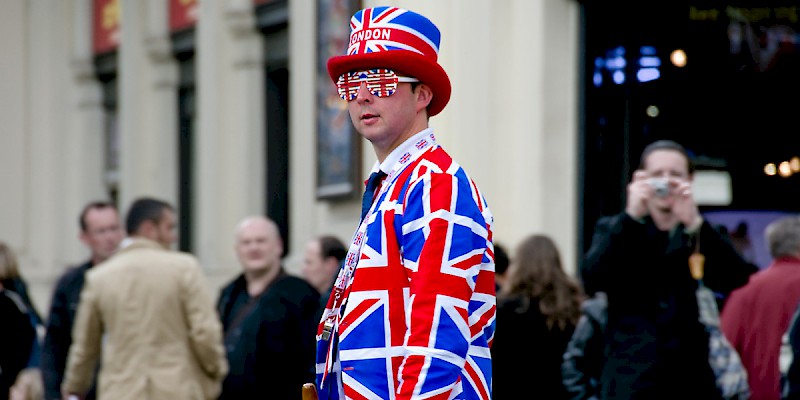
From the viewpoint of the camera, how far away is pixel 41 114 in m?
21.4

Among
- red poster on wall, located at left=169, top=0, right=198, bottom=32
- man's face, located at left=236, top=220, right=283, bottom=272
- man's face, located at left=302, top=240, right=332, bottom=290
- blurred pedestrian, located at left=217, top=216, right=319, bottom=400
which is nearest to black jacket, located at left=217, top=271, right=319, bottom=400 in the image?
blurred pedestrian, located at left=217, top=216, right=319, bottom=400

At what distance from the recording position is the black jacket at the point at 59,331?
9391 mm

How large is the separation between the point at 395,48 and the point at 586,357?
3456mm

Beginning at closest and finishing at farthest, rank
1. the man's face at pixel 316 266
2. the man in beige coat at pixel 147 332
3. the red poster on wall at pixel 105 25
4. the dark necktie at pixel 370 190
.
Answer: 1. the dark necktie at pixel 370 190
2. the man in beige coat at pixel 147 332
3. the man's face at pixel 316 266
4. the red poster on wall at pixel 105 25

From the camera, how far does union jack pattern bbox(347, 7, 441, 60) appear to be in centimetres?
406

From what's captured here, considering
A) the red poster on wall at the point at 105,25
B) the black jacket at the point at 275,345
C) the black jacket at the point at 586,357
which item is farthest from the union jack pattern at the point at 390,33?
the red poster on wall at the point at 105,25

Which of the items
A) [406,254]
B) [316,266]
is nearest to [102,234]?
[316,266]

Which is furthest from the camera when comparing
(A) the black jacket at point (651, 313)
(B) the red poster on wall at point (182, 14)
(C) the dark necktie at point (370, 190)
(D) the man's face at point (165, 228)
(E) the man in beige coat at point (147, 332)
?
(B) the red poster on wall at point (182, 14)

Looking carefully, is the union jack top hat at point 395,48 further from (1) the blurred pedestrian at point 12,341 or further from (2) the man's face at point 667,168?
(1) the blurred pedestrian at point 12,341

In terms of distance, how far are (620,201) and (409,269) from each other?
7.77m

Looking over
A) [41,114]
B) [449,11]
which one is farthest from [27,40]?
[449,11]

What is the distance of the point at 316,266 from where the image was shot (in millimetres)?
9719

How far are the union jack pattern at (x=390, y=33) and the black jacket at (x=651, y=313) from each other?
2402 mm

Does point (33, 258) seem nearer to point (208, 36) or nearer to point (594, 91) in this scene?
point (208, 36)
